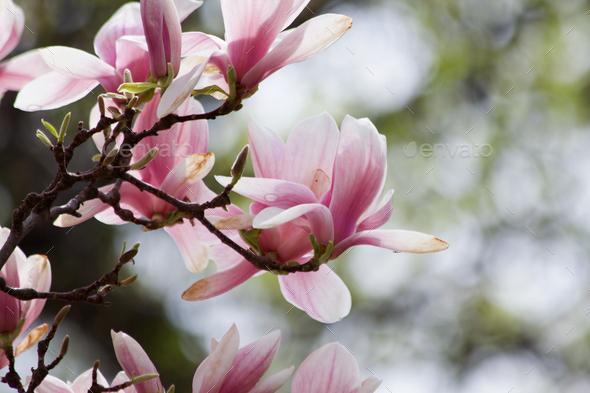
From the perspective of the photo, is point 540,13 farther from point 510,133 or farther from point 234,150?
point 234,150

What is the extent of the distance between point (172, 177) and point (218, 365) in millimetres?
169

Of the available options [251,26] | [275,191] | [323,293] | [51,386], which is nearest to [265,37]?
[251,26]

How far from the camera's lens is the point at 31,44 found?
9.04 feet

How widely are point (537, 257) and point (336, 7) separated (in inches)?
81.2

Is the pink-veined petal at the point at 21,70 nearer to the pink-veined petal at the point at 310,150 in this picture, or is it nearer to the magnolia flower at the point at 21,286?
the magnolia flower at the point at 21,286

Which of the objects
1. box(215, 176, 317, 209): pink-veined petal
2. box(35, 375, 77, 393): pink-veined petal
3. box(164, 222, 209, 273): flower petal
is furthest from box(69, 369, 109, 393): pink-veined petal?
box(215, 176, 317, 209): pink-veined petal

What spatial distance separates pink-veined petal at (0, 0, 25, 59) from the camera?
Answer: 16.6 inches

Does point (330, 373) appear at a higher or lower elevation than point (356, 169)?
lower

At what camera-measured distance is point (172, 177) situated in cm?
44

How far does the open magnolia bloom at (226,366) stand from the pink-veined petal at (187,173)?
0.13 meters

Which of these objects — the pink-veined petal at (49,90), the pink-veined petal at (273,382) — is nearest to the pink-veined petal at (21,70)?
the pink-veined petal at (49,90)

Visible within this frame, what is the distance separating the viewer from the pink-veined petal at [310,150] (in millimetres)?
433

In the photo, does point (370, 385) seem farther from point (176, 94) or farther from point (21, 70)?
point (21, 70)

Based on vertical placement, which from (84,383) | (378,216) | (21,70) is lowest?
(84,383)
